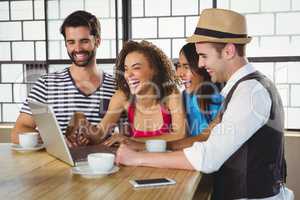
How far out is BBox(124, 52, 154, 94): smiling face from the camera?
8.30ft

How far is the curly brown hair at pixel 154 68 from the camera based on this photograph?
8.56 feet

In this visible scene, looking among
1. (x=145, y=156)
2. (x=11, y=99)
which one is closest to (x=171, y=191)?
(x=145, y=156)

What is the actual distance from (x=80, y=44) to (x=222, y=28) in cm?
112

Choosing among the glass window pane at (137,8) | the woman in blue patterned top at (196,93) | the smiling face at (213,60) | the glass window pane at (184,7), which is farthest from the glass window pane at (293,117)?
the smiling face at (213,60)

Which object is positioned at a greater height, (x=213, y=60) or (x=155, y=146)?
(x=213, y=60)

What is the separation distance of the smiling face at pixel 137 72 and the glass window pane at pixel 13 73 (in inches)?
66.6

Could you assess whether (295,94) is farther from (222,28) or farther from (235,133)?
(235,133)

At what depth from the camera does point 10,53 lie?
12.7 ft

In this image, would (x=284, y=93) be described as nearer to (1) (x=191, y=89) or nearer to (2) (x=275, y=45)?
(2) (x=275, y=45)

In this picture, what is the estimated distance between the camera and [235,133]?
1.54m

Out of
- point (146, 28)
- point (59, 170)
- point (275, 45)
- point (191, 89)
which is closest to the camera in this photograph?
point (59, 170)

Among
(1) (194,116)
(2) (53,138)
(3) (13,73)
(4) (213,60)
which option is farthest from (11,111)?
(4) (213,60)

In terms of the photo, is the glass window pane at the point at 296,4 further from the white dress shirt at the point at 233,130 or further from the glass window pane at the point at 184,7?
the white dress shirt at the point at 233,130

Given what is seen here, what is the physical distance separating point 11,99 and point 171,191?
119 inches
